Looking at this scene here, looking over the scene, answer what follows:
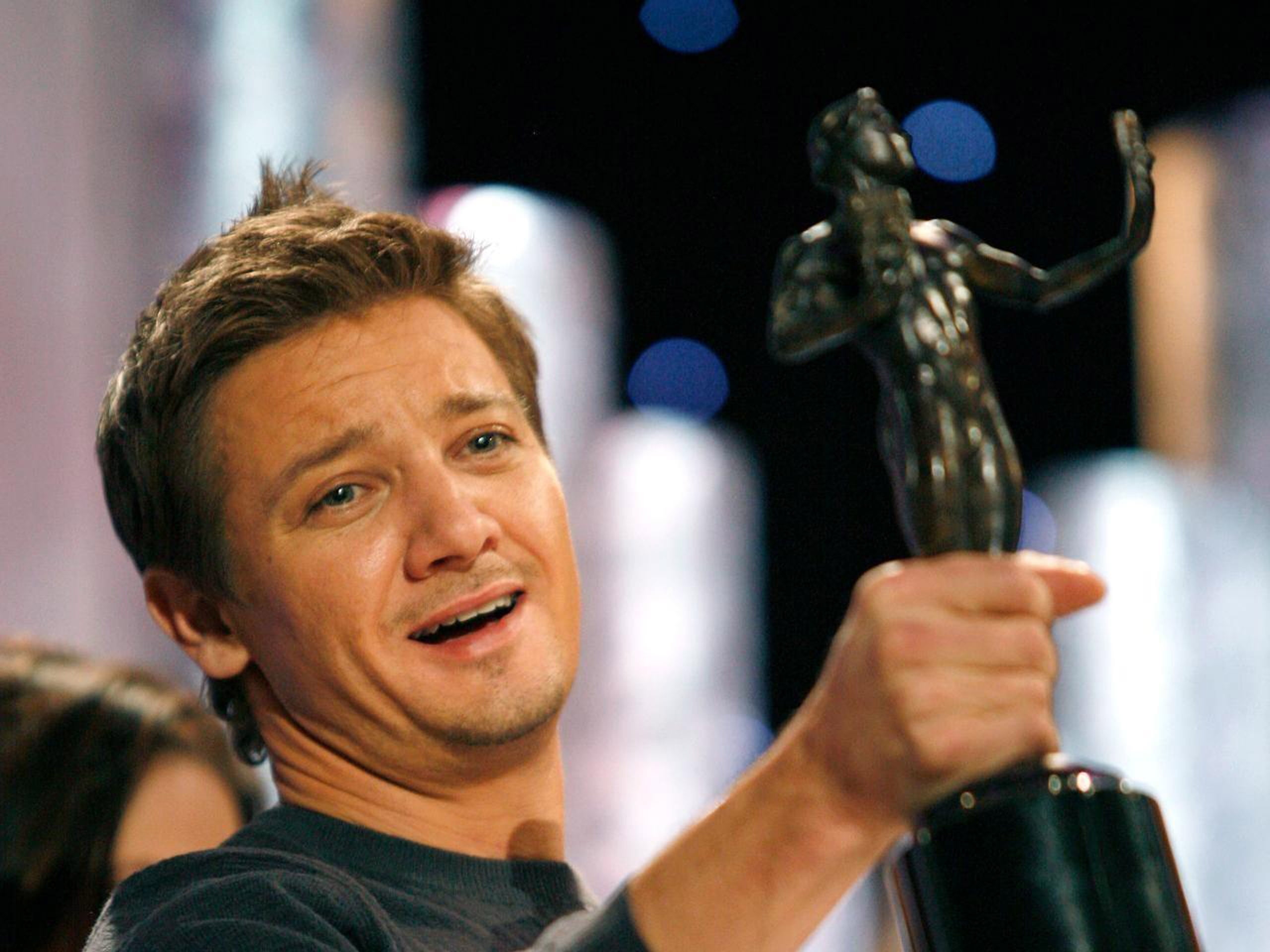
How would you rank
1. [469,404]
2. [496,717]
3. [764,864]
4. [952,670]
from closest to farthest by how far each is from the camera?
[952,670], [764,864], [496,717], [469,404]

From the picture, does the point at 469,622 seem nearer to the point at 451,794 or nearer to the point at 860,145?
the point at 451,794

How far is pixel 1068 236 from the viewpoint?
468 centimetres

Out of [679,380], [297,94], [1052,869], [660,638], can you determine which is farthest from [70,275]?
[679,380]

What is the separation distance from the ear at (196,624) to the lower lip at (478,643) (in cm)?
24

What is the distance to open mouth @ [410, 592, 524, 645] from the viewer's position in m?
1.37

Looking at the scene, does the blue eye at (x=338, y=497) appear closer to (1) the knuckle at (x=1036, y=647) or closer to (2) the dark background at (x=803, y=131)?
(1) the knuckle at (x=1036, y=647)

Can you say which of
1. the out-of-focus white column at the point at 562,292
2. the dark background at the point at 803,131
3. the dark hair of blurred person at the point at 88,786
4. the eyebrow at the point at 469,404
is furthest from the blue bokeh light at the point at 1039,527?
the eyebrow at the point at 469,404

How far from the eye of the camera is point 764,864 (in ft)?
3.00

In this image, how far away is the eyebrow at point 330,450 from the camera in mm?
1380

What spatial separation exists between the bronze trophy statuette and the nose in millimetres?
541

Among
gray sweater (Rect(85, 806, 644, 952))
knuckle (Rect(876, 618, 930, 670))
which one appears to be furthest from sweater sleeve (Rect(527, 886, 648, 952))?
knuckle (Rect(876, 618, 930, 670))

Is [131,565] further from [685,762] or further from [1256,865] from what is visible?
[1256,865]

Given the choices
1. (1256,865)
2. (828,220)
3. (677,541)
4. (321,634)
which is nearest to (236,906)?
(321,634)

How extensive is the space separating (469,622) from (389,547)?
0.33ft
